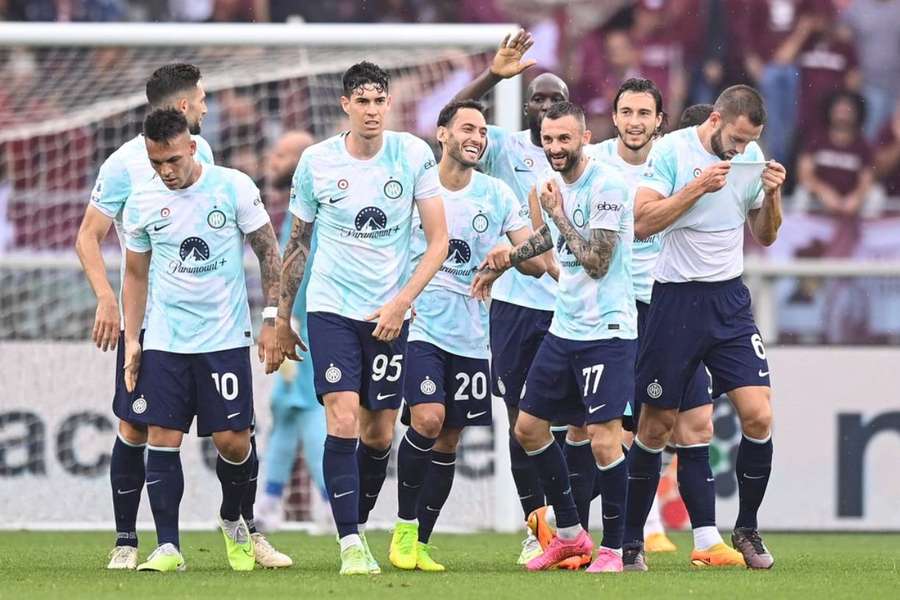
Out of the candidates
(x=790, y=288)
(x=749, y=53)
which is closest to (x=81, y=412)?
(x=790, y=288)

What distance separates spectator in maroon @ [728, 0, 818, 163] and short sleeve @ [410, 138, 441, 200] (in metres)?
8.32

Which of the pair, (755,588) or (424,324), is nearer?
(755,588)

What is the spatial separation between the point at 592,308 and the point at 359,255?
112cm

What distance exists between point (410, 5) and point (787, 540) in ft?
25.8

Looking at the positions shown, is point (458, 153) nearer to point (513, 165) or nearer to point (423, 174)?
point (423, 174)

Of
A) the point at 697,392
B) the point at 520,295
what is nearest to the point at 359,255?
the point at 520,295

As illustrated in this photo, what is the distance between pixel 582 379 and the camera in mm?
8023

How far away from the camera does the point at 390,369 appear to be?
8.17 m

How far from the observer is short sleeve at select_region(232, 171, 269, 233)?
8.19 metres

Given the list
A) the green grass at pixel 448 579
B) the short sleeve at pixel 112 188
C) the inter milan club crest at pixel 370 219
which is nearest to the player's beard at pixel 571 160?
the inter milan club crest at pixel 370 219

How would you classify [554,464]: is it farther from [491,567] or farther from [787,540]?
[787,540]

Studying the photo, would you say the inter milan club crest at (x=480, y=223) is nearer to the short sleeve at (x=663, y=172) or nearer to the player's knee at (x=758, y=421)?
the short sleeve at (x=663, y=172)

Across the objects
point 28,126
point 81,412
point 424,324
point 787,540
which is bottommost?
point 787,540

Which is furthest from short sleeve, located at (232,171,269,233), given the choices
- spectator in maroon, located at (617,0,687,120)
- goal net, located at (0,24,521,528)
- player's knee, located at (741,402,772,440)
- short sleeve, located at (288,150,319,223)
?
spectator in maroon, located at (617,0,687,120)
